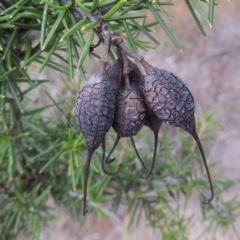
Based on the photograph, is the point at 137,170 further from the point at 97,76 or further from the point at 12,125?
the point at 97,76

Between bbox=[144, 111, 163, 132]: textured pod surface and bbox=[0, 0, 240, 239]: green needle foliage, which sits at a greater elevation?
bbox=[144, 111, 163, 132]: textured pod surface

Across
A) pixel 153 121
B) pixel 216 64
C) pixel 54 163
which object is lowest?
pixel 216 64

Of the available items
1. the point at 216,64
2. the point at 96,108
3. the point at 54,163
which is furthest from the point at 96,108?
the point at 216,64

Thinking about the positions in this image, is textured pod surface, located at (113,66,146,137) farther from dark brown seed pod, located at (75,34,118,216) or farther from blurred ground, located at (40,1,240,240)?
blurred ground, located at (40,1,240,240)

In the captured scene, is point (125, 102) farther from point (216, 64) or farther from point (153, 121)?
point (216, 64)

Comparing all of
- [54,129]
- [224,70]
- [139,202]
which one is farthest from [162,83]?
[224,70]

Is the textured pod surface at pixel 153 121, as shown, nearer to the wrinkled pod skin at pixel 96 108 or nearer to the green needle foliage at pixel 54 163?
the wrinkled pod skin at pixel 96 108

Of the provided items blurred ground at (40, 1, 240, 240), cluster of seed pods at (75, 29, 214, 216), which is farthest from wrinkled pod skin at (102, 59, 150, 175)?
blurred ground at (40, 1, 240, 240)
